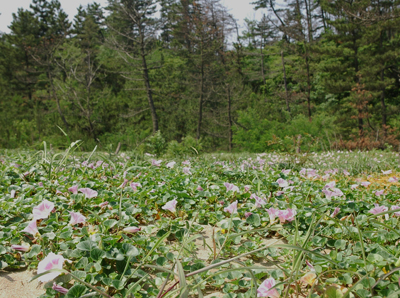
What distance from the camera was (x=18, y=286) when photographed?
999 millimetres

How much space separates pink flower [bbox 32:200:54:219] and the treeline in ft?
25.6

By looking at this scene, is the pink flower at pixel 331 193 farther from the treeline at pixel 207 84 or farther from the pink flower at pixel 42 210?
the treeline at pixel 207 84

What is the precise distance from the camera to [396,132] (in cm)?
1672

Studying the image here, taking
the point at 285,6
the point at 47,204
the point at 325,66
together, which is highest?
the point at 285,6

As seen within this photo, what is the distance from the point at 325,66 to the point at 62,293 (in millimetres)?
19121

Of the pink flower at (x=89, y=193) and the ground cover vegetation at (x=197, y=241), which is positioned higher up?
the pink flower at (x=89, y=193)

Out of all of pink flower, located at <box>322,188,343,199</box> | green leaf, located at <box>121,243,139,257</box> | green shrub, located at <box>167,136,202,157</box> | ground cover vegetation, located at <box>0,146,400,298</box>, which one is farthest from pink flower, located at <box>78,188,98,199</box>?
green shrub, located at <box>167,136,202,157</box>

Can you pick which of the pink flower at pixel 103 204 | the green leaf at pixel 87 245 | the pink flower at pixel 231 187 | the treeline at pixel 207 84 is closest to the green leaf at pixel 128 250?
the green leaf at pixel 87 245

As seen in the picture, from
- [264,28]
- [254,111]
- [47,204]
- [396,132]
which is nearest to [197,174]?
[47,204]

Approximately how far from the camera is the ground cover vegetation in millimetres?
899

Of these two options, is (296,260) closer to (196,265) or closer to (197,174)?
(196,265)

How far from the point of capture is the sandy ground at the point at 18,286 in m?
0.96

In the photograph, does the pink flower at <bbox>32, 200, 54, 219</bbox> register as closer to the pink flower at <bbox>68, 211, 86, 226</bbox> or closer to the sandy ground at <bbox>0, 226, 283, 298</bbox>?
the pink flower at <bbox>68, 211, 86, 226</bbox>

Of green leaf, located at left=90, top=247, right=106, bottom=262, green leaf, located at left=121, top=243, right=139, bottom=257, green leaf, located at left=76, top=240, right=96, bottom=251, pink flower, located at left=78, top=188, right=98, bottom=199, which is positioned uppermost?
pink flower, located at left=78, top=188, right=98, bottom=199
